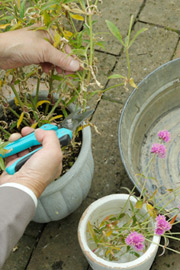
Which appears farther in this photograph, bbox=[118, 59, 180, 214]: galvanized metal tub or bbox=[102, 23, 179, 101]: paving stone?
bbox=[102, 23, 179, 101]: paving stone

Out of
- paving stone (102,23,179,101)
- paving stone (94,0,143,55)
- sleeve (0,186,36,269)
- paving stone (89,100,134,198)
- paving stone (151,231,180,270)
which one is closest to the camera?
sleeve (0,186,36,269)

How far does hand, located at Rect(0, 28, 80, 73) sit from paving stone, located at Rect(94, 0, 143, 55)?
0.87 meters

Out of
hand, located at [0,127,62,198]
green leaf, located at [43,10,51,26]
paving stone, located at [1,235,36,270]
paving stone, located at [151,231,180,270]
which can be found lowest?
paving stone, located at [151,231,180,270]

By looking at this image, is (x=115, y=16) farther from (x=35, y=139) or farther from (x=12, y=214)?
(x=12, y=214)

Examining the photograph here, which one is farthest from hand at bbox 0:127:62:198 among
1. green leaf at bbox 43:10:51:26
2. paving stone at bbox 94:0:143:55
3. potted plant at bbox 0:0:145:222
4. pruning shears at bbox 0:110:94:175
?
paving stone at bbox 94:0:143:55

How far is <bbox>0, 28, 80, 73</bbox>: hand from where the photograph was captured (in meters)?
1.10

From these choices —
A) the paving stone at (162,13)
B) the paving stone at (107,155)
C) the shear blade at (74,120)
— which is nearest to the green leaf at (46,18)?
the shear blade at (74,120)

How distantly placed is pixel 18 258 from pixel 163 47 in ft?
3.99

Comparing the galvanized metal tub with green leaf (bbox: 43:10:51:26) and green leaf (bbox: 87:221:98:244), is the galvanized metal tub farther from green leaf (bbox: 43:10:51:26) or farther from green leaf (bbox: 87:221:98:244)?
green leaf (bbox: 43:10:51:26)

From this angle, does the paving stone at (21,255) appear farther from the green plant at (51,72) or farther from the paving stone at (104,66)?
the paving stone at (104,66)

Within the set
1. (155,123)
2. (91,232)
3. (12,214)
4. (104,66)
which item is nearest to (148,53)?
(104,66)

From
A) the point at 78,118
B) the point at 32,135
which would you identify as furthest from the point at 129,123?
the point at 32,135

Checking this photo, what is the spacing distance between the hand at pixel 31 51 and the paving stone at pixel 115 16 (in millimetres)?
868

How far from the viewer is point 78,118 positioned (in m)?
1.20
